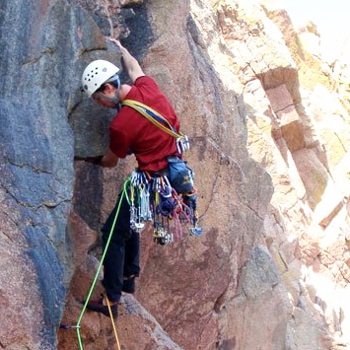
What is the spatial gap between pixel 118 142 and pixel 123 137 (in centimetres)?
14

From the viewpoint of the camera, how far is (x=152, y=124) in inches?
314

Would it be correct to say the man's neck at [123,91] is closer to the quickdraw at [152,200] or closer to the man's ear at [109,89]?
the man's ear at [109,89]

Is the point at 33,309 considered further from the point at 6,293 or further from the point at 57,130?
the point at 57,130

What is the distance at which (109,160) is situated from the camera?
340 inches

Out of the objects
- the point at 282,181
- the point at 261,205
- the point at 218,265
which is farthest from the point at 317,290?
the point at 218,265

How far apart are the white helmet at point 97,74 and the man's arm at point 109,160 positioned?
886 millimetres

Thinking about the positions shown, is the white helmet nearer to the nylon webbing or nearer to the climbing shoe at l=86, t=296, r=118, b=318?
the nylon webbing

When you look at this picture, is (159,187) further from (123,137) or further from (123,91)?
(123,91)

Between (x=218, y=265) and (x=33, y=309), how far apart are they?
4884 millimetres

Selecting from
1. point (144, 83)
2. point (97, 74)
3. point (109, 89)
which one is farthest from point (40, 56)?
point (144, 83)

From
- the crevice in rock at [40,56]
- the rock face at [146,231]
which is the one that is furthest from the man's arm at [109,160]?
the crevice in rock at [40,56]

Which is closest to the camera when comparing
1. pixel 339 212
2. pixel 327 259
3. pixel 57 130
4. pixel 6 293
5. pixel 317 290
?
pixel 6 293

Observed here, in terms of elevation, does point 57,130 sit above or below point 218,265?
above

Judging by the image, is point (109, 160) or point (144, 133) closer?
point (144, 133)
